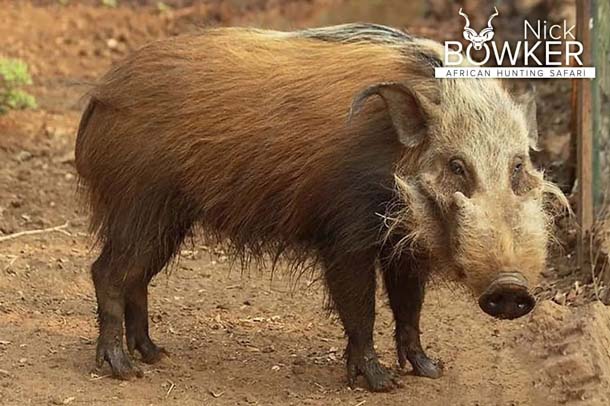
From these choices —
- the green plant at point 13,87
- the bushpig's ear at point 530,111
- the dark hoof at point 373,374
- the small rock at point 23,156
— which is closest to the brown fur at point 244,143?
the bushpig's ear at point 530,111

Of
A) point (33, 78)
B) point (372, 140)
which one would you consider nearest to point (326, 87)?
point (372, 140)

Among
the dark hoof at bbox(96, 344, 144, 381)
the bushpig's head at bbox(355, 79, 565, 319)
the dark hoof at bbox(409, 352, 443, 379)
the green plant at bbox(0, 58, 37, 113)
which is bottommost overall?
the dark hoof at bbox(409, 352, 443, 379)

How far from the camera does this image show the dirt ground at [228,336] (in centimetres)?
593

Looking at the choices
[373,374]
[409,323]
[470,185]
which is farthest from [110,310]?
[470,185]

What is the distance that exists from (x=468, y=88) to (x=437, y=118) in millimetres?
210

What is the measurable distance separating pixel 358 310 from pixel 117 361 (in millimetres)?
1167

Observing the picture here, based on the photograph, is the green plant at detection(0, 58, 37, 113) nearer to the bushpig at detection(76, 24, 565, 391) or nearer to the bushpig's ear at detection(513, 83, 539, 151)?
the bushpig at detection(76, 24, 565, 391)

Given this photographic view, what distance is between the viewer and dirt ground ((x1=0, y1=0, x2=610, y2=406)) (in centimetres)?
593

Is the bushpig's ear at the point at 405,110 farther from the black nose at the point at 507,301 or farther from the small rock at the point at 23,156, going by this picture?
the small rock at the point at 23,156

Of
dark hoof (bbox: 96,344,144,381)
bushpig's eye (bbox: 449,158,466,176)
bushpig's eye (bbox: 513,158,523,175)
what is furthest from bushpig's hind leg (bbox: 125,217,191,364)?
bushpig's eye (bbox: 513,158,523,175)

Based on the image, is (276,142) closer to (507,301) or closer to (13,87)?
(507,301)

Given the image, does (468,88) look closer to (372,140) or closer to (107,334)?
(372,140)

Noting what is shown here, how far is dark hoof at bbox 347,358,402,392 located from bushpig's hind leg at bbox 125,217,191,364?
994mm

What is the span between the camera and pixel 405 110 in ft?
18.3
